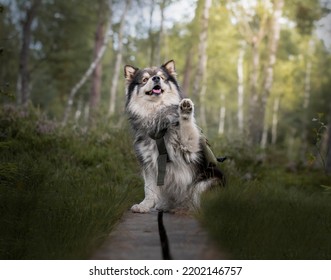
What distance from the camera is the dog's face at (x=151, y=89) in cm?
522

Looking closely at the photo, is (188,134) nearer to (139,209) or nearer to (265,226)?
(139,209)

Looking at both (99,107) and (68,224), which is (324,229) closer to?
(68,224)

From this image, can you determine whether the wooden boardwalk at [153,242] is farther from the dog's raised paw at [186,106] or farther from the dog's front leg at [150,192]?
the dog's raised paw at [186,106]

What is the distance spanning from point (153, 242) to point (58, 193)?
5.89 feet

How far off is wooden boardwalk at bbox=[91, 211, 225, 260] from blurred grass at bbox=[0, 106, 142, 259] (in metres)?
0.13

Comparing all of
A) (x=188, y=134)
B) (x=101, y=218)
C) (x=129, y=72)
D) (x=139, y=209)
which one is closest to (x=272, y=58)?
(x=129, y=72)

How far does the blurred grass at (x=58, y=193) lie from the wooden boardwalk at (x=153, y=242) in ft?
0.44

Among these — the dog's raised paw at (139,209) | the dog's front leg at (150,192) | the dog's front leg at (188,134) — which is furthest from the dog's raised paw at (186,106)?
the dog's raised paw at (139,209)

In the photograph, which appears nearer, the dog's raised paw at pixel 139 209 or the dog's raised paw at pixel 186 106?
the dog's raised paw at pixel 186 106

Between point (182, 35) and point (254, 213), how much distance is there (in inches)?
1088

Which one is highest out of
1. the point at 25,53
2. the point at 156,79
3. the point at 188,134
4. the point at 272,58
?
the point at 272,58

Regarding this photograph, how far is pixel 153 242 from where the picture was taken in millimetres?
3354

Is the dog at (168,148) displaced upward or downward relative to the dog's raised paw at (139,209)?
upward

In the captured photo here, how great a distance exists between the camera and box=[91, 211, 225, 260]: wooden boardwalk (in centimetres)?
301
